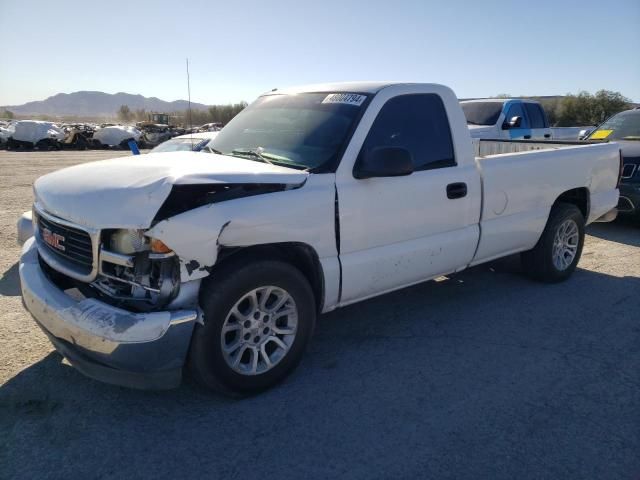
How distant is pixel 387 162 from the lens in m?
3.40

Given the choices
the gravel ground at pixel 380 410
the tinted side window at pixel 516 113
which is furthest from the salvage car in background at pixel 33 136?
the gravel ground at pixel 380 410

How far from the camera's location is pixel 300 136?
3.80 meters

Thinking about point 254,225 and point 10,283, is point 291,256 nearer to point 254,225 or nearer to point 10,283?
point 254,225

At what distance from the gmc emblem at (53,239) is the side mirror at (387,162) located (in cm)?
202

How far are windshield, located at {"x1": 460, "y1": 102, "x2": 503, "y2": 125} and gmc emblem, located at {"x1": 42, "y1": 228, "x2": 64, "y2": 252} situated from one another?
9.93 meters

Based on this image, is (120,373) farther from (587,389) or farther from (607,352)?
(607,352)

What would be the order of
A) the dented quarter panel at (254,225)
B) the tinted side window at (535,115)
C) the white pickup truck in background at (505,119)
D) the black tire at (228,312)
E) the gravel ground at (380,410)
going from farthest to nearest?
the tinted side window at (535,115), the white pickup truck in background at (505,119), the black tire at (228,312), the dented quarter panel at (254,225), the gravel ground at (380,410)

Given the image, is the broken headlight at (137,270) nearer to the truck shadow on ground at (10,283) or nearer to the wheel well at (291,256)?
the wheel well at (291,256)

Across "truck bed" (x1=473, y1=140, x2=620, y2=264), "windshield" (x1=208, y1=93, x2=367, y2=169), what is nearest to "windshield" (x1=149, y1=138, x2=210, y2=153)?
"windshield" (x1=208, y1=93, x2=367, y2=169)

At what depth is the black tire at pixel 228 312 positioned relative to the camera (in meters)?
2.92

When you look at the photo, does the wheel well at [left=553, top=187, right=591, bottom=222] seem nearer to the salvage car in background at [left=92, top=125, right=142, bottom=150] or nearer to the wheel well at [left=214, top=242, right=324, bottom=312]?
the wheel well at [left=214, top=242, right=324, bottom=312]

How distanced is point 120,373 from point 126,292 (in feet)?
1.53

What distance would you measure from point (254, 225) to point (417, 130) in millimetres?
1775

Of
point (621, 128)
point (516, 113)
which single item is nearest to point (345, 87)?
point (621, 128)
